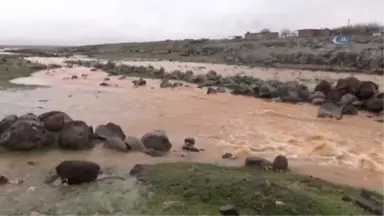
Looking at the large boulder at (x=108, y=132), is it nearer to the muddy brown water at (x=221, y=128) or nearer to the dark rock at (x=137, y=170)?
the muddy brown water at (x=221, y=128)

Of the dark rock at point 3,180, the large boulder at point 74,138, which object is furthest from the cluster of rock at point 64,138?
the dark rock at point 3,180

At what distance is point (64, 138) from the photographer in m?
11.5

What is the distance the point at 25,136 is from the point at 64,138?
0.97m

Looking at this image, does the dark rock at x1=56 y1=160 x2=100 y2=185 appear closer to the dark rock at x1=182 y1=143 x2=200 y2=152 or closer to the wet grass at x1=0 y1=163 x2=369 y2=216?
the wet grass at x1=0 y1=163 x2=369 y2=216

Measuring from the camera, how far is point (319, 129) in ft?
51.8

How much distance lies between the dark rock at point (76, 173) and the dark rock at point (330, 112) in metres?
12.3

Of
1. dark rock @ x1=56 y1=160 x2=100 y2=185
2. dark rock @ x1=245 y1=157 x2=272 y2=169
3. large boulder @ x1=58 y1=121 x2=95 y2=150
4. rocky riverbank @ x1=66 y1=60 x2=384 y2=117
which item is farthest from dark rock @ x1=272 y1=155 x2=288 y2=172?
rocky riverbank @ x1=66 y1=60 x2=384 y2=117

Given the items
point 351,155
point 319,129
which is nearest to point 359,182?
point 351,155

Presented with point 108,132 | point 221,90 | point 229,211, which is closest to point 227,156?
point 108,132

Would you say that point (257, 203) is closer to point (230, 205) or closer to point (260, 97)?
point (230, 205)

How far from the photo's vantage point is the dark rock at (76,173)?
8.48m

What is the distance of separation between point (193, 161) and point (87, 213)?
417 centimetres

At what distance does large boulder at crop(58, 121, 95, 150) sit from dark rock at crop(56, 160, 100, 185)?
2.87 m

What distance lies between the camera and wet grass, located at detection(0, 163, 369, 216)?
6.89 metres
